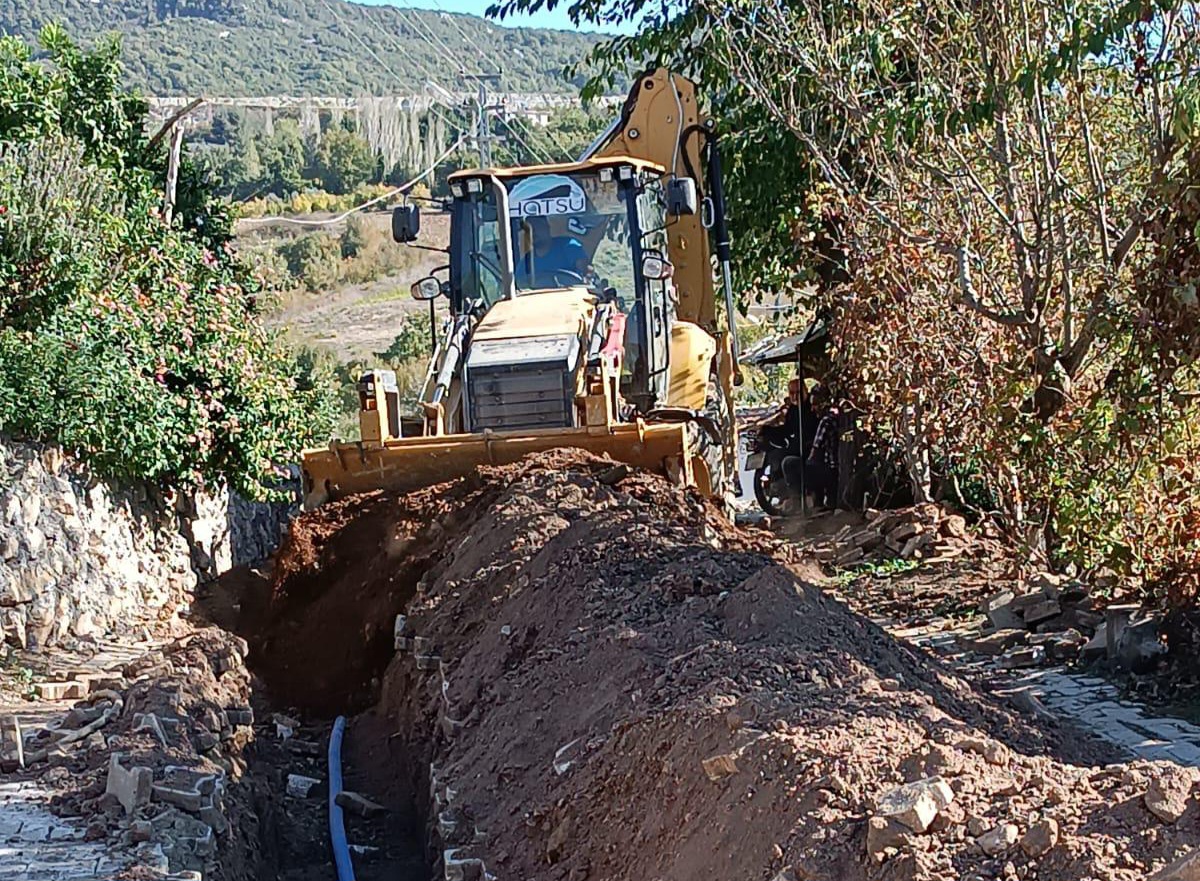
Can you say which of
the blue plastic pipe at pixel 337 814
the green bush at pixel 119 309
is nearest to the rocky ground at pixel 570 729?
the blue plastic pipe at pixel 337 814

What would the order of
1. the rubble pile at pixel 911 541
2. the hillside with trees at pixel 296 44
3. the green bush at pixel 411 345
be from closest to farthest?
1. the rubble pile at pixel 911 541
2. the green bush at pixel 411 345
3. the hillside with trees at pixel 296 44

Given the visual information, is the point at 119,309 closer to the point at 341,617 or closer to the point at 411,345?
the point at 341,617

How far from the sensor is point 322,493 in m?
11.7

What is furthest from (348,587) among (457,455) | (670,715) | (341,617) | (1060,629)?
(670,715)

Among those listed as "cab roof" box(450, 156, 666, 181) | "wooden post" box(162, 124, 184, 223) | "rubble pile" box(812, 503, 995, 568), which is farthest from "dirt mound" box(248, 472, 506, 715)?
"wooden post" box(162, 124, 184, 223)

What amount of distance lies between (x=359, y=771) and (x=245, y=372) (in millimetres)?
6992

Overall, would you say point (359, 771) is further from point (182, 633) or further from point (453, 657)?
point (182, 633)

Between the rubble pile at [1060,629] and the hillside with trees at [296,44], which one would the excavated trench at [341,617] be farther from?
the hillside with trees at [296,44]

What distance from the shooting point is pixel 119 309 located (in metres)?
14.0

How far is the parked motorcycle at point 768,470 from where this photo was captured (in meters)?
19.8

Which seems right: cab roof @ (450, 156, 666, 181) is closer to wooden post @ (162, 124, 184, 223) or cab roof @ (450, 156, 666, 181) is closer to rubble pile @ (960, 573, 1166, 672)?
rubble pile @ (960, 573, 1166, 672)

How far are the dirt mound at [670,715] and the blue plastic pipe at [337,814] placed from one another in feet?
1.33

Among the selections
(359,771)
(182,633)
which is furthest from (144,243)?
(359,771)

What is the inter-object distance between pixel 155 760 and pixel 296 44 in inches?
4254
